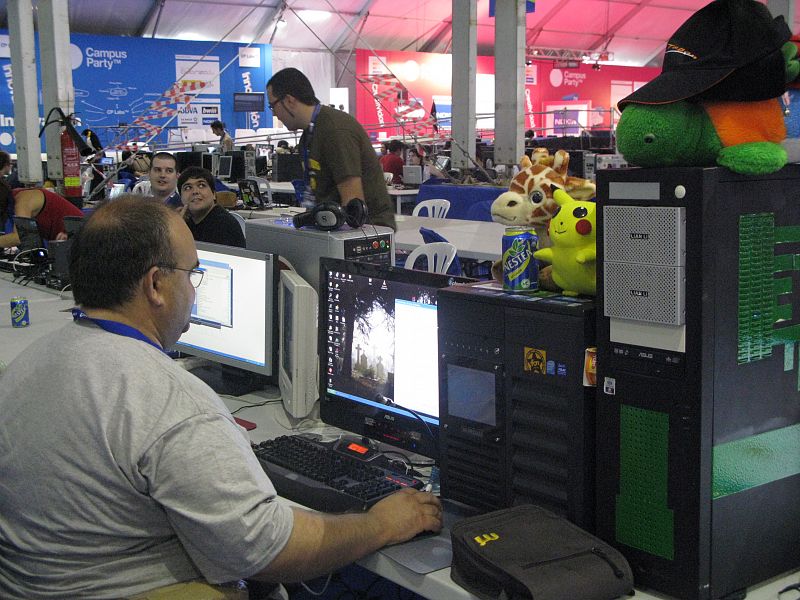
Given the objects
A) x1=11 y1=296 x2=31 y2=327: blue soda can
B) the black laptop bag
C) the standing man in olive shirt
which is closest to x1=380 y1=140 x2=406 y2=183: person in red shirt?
the standing man in olive shirt

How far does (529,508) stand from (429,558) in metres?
0.20

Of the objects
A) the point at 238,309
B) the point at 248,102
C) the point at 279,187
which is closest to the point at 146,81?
the point at 248,102

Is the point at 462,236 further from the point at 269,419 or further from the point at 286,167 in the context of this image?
the point at 286,167

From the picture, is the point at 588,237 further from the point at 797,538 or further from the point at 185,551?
the point at 185,551

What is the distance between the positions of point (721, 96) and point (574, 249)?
343mm

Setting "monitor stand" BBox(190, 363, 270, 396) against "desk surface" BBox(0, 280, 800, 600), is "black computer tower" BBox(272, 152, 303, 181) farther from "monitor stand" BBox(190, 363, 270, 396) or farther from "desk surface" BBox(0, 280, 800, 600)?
"monitor stand" BBox(190, 363, 270, 396)

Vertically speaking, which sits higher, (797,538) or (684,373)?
(684,373)

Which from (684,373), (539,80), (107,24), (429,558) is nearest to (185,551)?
(429,558)

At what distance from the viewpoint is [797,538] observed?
145 centimetres

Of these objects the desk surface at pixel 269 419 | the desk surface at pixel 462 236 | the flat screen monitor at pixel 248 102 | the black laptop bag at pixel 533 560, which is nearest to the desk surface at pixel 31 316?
the desk surface at pixel 269 419

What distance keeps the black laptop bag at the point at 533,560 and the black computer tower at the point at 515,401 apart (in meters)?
0.07

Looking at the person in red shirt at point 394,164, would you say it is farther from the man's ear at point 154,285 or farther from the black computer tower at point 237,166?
the man's ear at point 154,285

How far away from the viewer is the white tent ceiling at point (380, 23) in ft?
57.3

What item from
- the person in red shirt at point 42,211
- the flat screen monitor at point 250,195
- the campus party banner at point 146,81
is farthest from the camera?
the campus party banner at point 146,81
